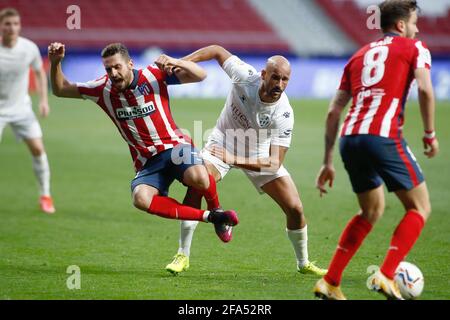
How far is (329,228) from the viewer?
9383mm

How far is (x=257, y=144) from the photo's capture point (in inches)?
297

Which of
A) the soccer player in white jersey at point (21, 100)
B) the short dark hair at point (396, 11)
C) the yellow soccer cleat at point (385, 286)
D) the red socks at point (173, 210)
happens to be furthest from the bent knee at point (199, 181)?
the soccer player in white jersey at point (21, 100)

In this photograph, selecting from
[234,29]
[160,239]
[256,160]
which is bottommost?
[160,239]

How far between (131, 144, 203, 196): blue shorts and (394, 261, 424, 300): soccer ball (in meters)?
2.13

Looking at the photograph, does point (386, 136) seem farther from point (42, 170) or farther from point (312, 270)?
point (42, 170)

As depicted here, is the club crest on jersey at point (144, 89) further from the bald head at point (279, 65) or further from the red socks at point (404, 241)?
the red socks at point (404, 241)

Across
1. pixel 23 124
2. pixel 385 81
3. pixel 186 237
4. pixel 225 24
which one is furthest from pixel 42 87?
pixel 225 24

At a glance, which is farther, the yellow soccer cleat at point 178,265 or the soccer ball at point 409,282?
the yellow soccer cleat at point 178,265

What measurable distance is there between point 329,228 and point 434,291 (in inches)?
124

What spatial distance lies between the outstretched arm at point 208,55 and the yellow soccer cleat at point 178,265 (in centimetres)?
177

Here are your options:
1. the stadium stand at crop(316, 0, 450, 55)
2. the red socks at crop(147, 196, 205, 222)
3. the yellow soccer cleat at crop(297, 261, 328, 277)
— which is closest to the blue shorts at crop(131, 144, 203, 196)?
the red socks at crop(147, 196, 205, 222)

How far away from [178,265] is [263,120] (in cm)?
152

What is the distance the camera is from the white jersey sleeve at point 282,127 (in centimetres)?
732
